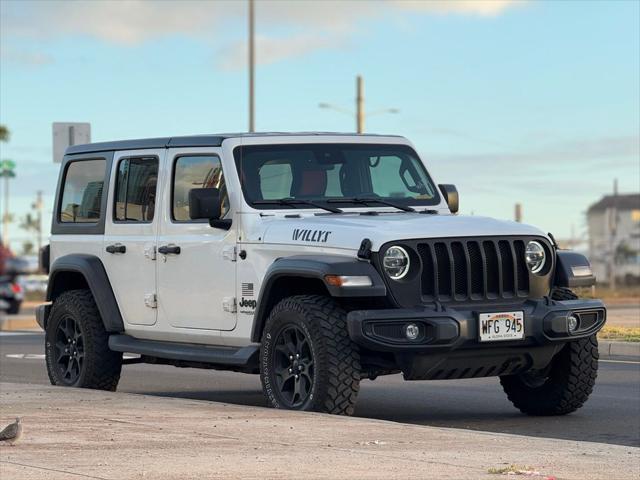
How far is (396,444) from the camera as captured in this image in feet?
28.8

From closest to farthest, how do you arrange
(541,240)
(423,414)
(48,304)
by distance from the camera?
(541,240) → (423,414) → (48,304)

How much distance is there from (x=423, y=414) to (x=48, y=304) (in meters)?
3.77

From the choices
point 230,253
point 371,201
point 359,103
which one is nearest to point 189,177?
point 230,253

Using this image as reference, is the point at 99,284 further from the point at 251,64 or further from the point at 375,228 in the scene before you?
the point at 251,64

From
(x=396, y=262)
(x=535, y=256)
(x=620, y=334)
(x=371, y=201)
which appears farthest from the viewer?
(x=620, y=334)

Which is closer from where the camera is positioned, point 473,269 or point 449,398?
point 473,269

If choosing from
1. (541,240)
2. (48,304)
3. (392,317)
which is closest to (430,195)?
(541,240)

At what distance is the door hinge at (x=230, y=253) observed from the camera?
11.4 m

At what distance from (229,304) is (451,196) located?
2.16 m

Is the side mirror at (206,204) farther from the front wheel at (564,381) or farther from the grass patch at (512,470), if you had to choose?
the grass patch at (512,470)

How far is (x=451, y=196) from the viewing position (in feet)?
40.6

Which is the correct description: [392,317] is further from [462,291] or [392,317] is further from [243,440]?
[243,440]

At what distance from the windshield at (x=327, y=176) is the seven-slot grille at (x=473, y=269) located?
1.29 m

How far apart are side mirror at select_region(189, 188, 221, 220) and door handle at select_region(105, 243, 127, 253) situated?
4.49 feet
